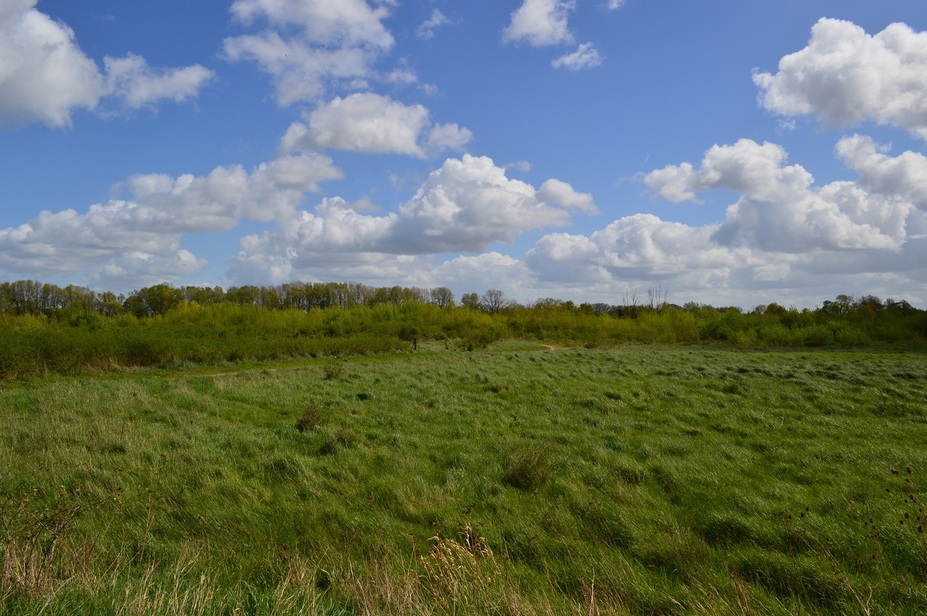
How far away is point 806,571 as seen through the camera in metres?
4.33

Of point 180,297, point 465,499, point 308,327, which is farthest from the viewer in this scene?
point 180,297

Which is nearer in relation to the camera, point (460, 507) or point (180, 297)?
point (460, 507)

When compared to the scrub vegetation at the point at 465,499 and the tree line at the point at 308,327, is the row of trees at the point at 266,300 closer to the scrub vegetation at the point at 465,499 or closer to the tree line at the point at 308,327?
the tree line at the point at 308,327

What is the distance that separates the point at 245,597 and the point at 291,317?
183ft

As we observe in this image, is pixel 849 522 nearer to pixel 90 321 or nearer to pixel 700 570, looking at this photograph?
pixel 700 570

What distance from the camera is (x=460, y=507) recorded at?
6.04m

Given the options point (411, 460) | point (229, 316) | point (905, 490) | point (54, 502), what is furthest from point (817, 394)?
point (229, 316)

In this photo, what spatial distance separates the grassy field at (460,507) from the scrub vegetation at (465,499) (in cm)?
3

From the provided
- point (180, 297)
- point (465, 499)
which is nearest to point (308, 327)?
point (180, 297)

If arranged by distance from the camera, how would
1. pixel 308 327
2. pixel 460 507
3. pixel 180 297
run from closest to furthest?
pixel 460 507
pixel 308 327
pixel 180 297

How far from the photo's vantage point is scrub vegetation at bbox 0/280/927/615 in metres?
3.79

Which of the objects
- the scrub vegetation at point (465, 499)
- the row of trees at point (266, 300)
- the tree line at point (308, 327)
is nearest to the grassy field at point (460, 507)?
the scrub vegetation at point (465, 499)

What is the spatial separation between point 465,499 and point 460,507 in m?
0.26

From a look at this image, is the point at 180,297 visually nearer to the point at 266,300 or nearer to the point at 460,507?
the point at 266,300
